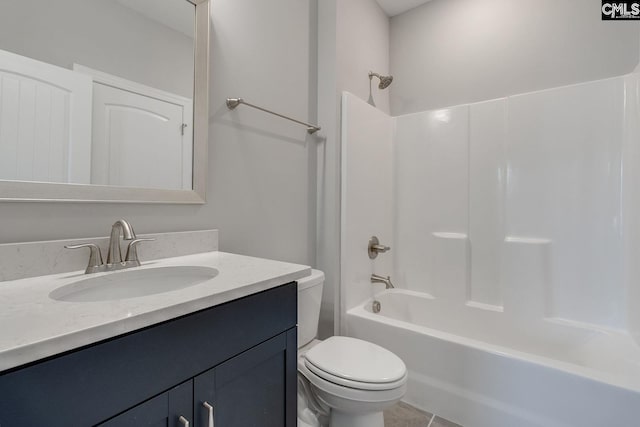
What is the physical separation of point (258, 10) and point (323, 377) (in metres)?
1.78

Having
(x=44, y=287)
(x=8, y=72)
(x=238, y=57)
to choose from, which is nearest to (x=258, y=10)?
(x=238, y=57)

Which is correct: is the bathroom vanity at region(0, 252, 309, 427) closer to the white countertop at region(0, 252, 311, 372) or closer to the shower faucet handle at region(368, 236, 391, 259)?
the white countertop at region(0, 252, 311, 372)

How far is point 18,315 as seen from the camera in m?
0.54

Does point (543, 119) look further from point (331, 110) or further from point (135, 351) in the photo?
point (135, 351)

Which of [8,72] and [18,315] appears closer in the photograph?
[18,315]

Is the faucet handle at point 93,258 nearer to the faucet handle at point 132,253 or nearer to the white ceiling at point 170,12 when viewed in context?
the faucet handle at point 132,253

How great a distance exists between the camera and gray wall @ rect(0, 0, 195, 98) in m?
0.83

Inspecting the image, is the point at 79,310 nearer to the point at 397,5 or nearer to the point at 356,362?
the point at 356,362

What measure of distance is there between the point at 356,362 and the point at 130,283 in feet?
3.01

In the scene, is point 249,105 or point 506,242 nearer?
point 249,105

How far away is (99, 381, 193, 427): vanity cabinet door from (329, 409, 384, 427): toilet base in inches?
33.4

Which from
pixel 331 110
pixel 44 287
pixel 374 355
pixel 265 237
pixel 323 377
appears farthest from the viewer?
pixel 331 110

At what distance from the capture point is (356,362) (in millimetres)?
1226

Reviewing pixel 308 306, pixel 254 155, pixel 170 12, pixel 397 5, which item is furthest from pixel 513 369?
pixel 397 5
